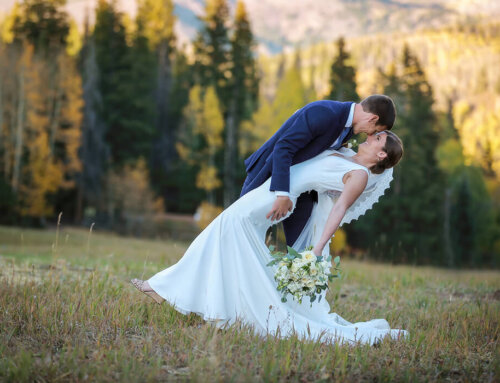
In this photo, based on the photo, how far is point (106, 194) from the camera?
117 ft

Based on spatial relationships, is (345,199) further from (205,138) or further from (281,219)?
(205,138)

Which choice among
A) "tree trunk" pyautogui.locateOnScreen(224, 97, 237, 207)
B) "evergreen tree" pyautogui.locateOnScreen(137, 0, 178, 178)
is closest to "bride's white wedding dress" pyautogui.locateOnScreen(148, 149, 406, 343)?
"tree trunk" pyautogui.locateOnScreen(224, 97, 237, 207)

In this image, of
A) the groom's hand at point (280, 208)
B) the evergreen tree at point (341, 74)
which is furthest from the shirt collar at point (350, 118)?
the evergreen tree at point (341, 74)

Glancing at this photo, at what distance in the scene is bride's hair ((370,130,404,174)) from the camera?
14.8ft

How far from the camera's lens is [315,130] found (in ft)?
14.8

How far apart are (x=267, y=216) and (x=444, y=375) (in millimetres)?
1775

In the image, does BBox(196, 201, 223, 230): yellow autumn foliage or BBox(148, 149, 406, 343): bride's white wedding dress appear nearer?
BBox(148, 149, 406, 343): bride's white wedding dress

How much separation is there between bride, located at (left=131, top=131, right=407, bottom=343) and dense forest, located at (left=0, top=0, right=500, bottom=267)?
24377mm

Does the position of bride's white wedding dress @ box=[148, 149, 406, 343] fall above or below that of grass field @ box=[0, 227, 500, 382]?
above

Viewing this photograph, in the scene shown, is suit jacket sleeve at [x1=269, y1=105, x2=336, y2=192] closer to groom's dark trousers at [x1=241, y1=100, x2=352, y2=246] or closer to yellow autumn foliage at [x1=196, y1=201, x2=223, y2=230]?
groom's dark trousers at [x1=241, y1=100, x2=352, y2=246]

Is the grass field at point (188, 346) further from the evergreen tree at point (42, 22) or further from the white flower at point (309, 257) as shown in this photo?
the evergreen tree at point (42, 22)

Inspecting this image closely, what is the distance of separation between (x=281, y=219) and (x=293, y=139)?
708mm

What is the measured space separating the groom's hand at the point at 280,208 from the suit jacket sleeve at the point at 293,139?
0.28ft

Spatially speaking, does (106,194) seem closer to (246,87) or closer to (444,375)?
(246,87)
